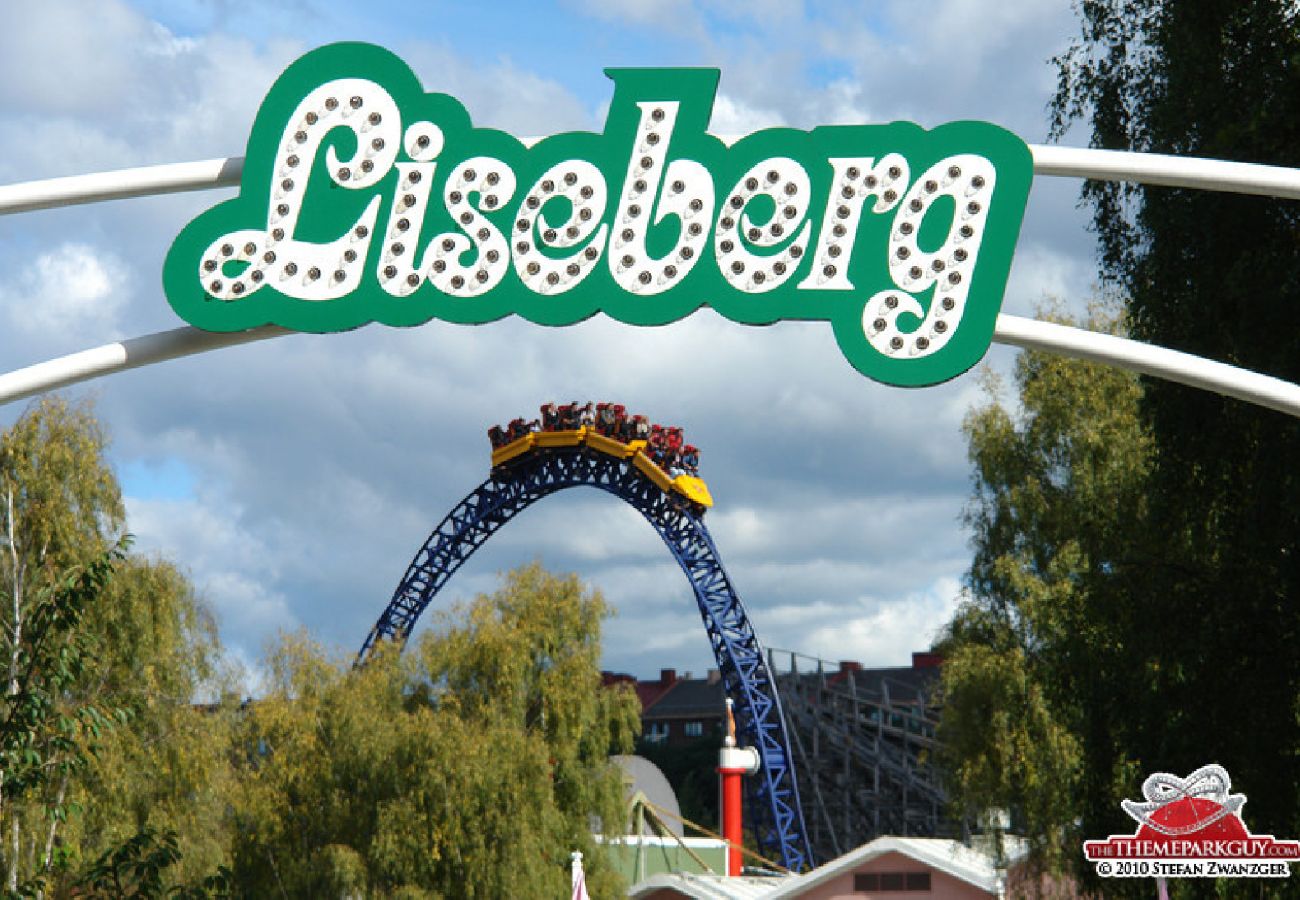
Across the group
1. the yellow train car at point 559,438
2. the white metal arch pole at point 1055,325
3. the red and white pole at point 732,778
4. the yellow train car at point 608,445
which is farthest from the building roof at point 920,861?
the white metal arch pole at point 1055,325

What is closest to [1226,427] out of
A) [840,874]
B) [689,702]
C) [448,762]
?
[448,762]

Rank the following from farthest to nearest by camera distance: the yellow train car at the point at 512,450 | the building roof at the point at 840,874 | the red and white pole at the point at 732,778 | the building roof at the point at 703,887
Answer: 1. the yellow train car at the point at 512,450
2. the red and white pole at the point at 732,778
3. the building roof at the point at 703,887
4. the building roof at the point at 840,874

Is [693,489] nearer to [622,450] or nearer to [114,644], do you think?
A: [622,450]

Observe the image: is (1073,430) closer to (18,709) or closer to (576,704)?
(576,704)

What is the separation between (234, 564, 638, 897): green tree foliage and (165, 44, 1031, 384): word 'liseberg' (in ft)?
63.1

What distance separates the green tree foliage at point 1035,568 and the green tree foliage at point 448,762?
6691 mm

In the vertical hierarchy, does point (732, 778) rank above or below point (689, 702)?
below

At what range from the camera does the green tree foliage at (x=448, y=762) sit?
26.9 meters

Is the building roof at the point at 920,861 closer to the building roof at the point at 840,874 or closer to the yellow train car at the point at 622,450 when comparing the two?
the building roof at the point at 840,874

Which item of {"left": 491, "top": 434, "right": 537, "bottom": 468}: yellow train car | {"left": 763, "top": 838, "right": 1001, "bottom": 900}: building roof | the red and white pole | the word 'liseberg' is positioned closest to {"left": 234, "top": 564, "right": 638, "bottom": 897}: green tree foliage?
{"left": 763, "top": 838, "right": 1001, "bottom": 900}: building roof

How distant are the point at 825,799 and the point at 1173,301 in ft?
142

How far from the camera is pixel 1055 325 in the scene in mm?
7844

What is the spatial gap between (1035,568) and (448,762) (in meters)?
9.20

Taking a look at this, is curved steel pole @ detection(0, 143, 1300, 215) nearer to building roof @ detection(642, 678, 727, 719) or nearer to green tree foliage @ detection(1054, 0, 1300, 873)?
green tree foliage @ detection(1054, 0, 1300, 873)
